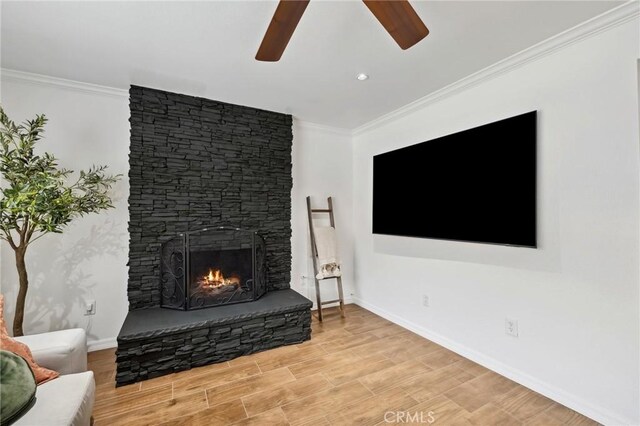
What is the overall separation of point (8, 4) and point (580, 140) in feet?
11.7

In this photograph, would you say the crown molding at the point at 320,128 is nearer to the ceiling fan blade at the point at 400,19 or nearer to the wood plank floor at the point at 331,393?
the ceiling fan blade at the point at 400,19

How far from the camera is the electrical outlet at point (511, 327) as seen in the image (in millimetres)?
2168

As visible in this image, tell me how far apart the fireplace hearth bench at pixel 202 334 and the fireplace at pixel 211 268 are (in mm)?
143

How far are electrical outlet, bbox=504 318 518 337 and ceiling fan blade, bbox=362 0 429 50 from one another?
212 cm

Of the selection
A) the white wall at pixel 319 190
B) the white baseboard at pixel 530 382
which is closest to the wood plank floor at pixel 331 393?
the white baseboard at pixel 530 382

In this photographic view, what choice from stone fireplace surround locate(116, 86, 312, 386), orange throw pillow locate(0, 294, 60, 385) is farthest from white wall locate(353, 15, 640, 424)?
orange throw pillow locate(0, 294, 60, 385)

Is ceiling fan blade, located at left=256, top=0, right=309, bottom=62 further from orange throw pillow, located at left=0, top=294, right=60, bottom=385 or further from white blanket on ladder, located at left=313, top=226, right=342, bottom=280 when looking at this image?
white blanket on ladder, located at left=313, top=226, right=342, bottom=280

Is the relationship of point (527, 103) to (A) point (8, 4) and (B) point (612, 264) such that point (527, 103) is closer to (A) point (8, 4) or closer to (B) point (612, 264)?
(B) point (612, 264)

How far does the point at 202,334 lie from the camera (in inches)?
94.8

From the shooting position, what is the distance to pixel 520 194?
6.90 ft

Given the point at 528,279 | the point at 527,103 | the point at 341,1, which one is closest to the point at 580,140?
the point at 527,103

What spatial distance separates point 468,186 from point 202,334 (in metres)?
2.61

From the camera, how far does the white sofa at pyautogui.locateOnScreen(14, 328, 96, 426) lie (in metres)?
1.19

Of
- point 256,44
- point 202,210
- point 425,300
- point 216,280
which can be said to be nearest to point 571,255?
point 425,300
